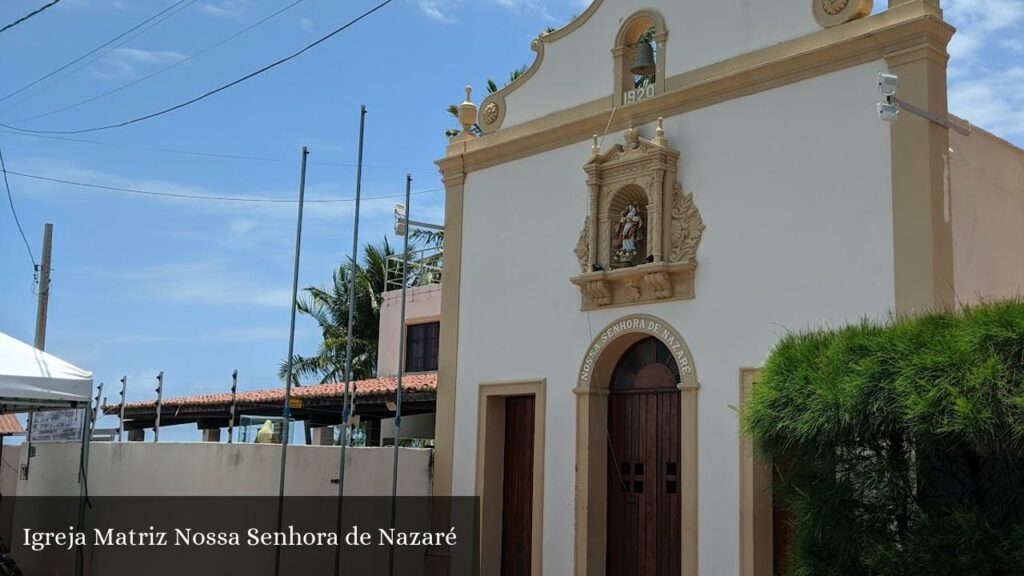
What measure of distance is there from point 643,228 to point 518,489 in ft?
12.0

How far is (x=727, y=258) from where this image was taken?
11000mm

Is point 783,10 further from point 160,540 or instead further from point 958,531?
point 160,540

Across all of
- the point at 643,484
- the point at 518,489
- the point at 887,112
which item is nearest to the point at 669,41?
the point at 887,112

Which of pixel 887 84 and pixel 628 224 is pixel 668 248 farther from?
pixel 887 84

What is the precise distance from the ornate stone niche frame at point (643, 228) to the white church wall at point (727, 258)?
0.49 feet

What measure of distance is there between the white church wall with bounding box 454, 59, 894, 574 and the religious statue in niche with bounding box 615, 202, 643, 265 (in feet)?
1.84

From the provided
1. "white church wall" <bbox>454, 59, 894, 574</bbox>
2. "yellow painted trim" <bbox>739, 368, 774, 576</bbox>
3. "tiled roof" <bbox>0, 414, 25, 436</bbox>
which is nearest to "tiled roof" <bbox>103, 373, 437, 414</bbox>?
"tiled roof" <bbox>0, 414, 25, 436</bbox>

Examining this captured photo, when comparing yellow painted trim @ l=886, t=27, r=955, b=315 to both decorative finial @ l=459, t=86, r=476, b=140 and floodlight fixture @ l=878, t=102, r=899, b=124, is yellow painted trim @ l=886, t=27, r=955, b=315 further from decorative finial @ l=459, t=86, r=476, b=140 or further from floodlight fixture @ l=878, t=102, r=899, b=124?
decorative finial @ l=459, t=86, r=476, b=140

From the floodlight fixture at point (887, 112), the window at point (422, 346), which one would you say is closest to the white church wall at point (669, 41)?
the floodlight fixture at point (887, 112)

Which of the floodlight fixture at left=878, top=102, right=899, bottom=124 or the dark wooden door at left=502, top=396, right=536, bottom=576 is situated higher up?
the floodlight fixture at left=878, top=102, right=899, bottom=124

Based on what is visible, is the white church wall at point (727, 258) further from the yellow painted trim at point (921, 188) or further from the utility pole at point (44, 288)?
the utility pole at point (44, 288)

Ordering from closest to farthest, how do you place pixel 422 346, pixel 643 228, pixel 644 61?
pixel 643 228 < pixel 644 61 < pixel 422 346

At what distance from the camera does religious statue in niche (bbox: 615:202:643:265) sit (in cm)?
1179

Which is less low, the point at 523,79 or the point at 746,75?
the point at 523,79
